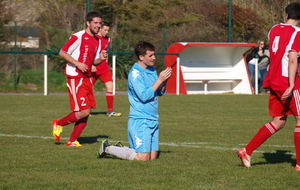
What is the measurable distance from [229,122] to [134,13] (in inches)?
720

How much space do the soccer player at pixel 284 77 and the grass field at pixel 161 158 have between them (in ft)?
1.19

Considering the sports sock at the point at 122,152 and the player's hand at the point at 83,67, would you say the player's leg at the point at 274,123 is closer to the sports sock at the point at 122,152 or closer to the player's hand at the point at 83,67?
the sports sock at the point at 122,152

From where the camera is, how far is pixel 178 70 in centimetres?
2039

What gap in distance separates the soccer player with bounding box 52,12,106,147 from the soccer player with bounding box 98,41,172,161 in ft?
4.47

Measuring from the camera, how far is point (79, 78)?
7977 millimetres

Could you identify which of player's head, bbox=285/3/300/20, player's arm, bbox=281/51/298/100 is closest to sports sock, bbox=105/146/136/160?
player's arm, bbox=281/51/298/100

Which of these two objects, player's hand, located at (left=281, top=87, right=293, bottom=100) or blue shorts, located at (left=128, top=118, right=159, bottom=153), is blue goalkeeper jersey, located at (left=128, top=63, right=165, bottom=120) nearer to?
blue shorts, located at (left=128, top=118, right=159, bottom=153)

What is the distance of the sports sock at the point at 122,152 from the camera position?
21.7 ft

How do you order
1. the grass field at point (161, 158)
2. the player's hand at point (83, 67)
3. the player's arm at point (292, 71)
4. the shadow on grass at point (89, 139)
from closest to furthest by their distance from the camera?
the grass field at point (161, 158), the player's arm at point (292, 71), the player's hand at point (83, 67), the shadow on grass at point (89, 139)

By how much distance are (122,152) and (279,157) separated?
1914 mm

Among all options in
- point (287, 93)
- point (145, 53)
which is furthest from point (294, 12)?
point (145, 53)

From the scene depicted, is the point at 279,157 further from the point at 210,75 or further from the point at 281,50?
the point at 210,75

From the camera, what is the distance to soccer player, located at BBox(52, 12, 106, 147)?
789 centimetres

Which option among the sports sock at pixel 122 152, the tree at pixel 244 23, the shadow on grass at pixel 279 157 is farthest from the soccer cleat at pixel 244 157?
the tree at pixel 244 23
